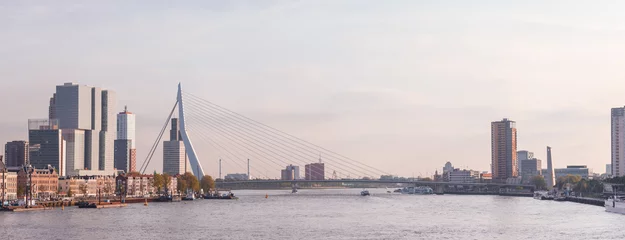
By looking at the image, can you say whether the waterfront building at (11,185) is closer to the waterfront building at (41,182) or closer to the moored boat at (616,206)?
the waterfront building at (41,182)

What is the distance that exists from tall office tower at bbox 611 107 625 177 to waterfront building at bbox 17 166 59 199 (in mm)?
101766

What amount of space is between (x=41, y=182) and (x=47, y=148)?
4818 cm

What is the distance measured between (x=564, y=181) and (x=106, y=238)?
442 ft

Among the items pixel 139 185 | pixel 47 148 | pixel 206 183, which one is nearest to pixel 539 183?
pixel 206 183

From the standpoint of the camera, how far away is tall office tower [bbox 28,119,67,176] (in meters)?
178

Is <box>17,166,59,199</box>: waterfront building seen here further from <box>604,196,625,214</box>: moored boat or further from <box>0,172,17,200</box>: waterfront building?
<box>604,196,625,214</box>: moored boat

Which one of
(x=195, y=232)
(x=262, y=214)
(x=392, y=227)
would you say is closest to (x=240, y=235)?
(x=195, y=232)

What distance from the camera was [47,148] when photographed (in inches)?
7028

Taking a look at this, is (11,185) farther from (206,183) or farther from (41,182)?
(206,183)

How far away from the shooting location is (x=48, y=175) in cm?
13612

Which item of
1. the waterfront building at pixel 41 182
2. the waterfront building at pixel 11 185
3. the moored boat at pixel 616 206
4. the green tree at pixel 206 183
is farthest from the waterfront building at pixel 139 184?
the moored boat at pixel 616 206

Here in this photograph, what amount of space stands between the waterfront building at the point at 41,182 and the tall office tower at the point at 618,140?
101766 millimetres

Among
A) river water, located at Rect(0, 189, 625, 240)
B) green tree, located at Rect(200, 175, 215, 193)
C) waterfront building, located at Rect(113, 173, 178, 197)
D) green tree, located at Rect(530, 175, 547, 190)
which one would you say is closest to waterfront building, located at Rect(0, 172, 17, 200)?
waterfront building, located at Rect(113, 173, 178, 197)

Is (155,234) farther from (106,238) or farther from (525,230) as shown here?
(525,230)
